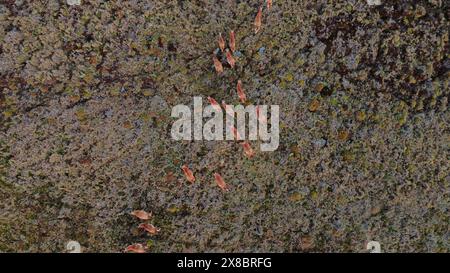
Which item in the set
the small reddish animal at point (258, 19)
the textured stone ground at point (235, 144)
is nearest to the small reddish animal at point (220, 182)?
the textured stone ground at point (235, 144)

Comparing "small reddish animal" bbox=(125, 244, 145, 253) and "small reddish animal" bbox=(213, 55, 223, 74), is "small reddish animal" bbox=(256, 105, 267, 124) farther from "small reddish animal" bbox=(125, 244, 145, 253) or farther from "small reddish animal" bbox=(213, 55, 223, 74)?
Answer: "small reddish animal" bbox=(125, 244, 145, 253)

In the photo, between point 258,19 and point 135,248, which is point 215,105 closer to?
point 258,19

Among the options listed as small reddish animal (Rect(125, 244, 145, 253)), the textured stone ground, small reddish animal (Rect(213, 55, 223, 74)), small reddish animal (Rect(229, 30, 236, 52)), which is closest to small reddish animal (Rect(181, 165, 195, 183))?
the textured stone ground

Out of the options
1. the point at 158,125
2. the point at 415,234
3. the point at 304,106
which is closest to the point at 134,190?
the point at 158,125

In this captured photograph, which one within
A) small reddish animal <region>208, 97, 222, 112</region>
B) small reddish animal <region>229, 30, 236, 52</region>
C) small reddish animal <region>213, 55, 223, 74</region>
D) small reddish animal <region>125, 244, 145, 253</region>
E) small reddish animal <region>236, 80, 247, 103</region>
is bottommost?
small reddish animal <region>125, 244, 145, 253</region>

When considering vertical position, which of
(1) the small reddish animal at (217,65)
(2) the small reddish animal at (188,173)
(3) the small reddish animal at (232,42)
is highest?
(3) the small reddish animal at (232,42)

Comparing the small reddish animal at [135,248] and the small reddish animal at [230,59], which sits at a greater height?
the small reddish animal at [230,59]

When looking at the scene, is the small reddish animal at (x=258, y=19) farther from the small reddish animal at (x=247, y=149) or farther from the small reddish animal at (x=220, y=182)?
the small reddish animal at (x=220, y=182)

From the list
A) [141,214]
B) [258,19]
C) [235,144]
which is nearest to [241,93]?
[235,144]

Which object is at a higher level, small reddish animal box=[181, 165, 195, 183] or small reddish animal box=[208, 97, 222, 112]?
small reddish animal box=[208, 97, 222, 112]
